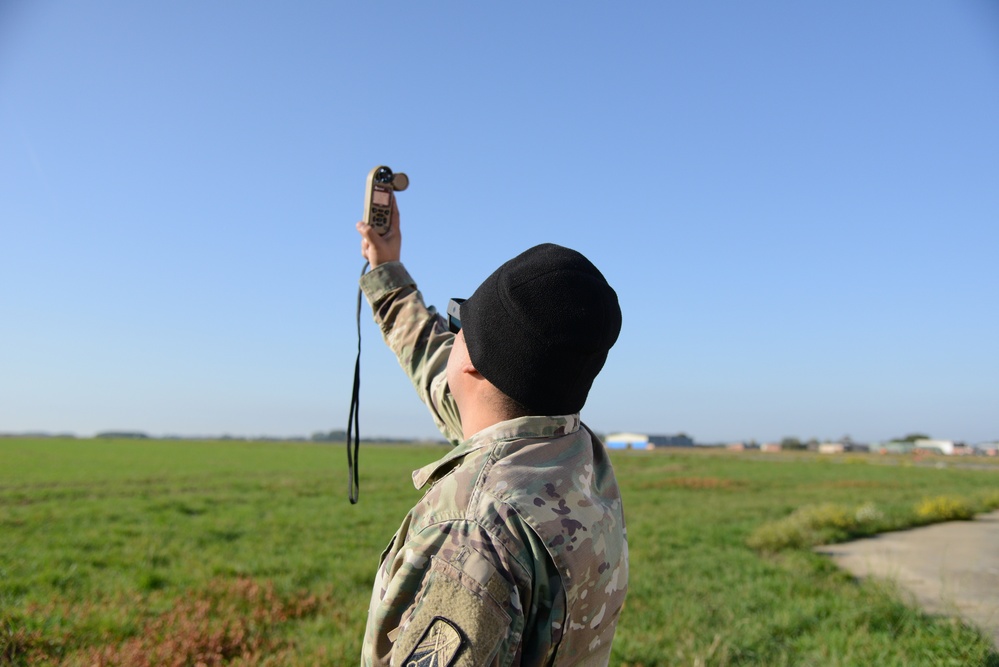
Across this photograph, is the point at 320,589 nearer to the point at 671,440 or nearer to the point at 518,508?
the point at 518,508

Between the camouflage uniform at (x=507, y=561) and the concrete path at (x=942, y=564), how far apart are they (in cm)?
535

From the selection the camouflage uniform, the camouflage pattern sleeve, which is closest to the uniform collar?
the camouflage uniform

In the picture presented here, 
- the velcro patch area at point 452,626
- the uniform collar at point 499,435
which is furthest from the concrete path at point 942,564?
the velcro patch area at point 452,626

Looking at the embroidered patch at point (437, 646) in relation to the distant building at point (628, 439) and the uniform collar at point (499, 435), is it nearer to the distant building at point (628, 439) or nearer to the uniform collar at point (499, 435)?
the uniform collar at point (499, 435)

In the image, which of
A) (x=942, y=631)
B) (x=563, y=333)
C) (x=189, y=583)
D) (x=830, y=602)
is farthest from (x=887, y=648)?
(x=189, y=583)

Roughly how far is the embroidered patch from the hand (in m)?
1.56

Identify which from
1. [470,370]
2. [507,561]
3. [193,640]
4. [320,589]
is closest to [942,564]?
[320,589]

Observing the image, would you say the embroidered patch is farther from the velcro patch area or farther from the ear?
the ear

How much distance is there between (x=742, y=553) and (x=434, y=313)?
953 centimetres

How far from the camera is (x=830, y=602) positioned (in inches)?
265

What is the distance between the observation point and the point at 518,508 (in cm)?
140

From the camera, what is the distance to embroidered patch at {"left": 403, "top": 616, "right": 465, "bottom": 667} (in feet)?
4.00

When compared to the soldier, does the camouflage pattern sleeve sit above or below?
above

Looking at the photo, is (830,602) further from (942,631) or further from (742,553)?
(742,553)
